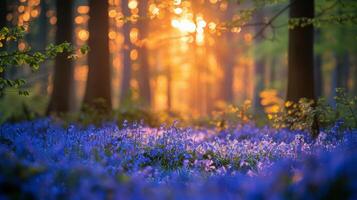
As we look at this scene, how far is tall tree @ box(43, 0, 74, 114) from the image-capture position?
15242mm

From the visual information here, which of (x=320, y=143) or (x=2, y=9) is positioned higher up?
(x=2, y=9)

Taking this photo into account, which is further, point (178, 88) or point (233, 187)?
point (178, 88)

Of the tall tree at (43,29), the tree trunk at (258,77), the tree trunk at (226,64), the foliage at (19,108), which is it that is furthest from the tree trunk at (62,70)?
the tree trunk at (226,64)

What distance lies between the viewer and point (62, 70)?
50.6 feet

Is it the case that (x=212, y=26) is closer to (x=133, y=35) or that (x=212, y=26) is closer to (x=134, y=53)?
(x=133, y=35)

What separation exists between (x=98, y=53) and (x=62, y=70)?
7.43 feet

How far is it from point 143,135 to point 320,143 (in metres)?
3.37

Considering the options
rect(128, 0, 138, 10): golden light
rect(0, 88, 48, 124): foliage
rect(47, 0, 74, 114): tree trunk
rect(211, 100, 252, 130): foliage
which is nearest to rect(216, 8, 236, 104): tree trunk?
rect(128, 0, 138, 10): golden light

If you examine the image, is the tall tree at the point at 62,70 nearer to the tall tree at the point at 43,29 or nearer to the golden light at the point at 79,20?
the tall tree at the point at 43,29

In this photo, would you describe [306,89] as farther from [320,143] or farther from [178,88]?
[178,88]

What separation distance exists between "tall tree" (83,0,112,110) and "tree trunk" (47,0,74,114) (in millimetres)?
1657

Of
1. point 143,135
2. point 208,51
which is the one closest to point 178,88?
point 208,51

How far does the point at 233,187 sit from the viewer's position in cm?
507

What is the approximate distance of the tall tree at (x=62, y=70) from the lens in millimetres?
15242
